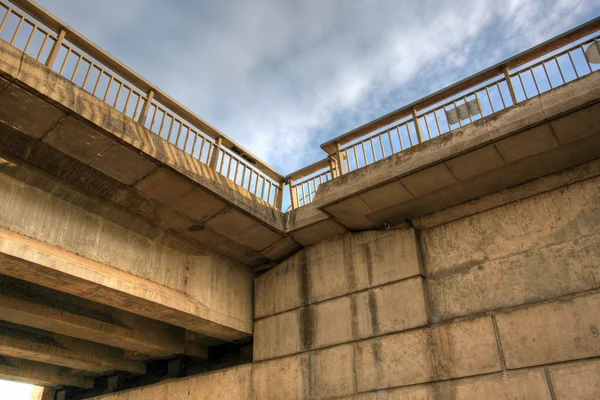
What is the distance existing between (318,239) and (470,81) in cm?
455

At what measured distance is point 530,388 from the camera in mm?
7406

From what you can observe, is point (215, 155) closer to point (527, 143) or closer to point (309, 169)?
point (309, 169)

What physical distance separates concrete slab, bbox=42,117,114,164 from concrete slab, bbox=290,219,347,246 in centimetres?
446

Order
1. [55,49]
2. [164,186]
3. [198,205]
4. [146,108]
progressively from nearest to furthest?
[55,49], [146,108], [164,186], [198,205]

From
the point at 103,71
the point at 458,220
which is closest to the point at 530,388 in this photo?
the point at 458,220

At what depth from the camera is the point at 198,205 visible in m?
9.41

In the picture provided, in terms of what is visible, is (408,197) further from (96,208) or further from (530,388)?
(96,208)

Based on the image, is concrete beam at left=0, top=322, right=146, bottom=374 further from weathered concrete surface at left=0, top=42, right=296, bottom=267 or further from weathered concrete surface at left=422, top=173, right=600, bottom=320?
weathered concrete surface at left=422, top=173, right=600, bottom=320

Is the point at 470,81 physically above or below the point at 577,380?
above

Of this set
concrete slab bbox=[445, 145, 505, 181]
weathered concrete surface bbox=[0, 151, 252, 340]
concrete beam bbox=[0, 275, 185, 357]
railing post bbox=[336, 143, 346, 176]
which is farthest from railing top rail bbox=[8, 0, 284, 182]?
concrete beam bbox=[0, 275, 185, 357]

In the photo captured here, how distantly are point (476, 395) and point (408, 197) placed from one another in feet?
11.8

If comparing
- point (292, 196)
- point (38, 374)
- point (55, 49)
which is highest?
point (55, 49)

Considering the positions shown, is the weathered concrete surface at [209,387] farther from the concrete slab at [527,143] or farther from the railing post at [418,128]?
the concrete slab at [527,143]

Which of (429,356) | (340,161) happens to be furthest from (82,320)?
(429,356)
